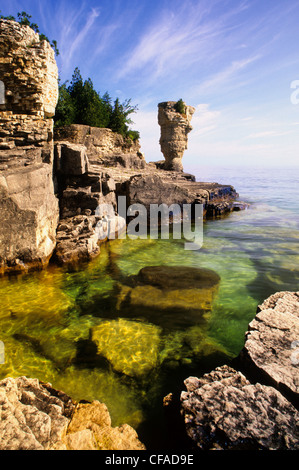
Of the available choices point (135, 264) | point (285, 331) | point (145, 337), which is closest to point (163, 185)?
point (135, 264)

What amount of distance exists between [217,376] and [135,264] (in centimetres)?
433

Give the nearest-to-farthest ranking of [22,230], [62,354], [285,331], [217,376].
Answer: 1. [217,376]
2. [285,331]
3. [62,354]
4. [22,230]

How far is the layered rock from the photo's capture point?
1.87 meters

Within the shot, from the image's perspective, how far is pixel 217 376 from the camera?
96.5 inches

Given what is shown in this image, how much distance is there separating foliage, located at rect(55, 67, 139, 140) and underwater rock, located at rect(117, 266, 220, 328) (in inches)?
489

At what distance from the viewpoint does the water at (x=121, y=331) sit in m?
2.88

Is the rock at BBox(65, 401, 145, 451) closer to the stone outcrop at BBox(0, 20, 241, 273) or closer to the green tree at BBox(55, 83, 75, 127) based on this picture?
the stone outcrop at BBox(0, 20, 241, 273)

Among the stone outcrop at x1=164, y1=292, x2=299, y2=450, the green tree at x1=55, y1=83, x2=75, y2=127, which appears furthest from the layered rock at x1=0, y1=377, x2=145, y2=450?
the green tree at x1=55, y1=83, x2=75, y2=127

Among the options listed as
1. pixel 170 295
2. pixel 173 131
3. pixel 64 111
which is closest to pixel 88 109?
pixel 64 111

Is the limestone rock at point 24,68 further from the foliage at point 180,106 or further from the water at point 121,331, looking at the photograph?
the foliage at point 180,106

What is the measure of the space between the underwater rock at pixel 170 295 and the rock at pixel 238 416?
69.1 inches

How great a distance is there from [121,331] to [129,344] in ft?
1.01

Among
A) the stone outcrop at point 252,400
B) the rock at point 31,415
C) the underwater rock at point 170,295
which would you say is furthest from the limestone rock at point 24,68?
the stone outcrop at point 252,400
